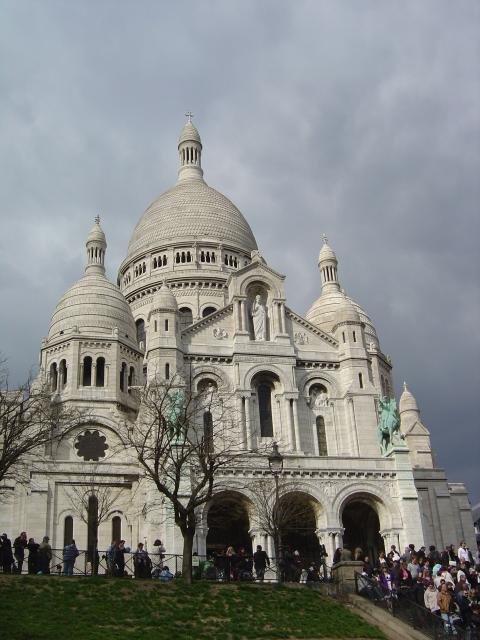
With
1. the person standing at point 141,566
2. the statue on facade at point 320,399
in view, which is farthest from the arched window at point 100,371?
the person standing at point 141,566

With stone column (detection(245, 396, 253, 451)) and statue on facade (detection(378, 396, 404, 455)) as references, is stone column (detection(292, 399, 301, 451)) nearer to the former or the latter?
stone column (detection(245, 396, 253, 451))

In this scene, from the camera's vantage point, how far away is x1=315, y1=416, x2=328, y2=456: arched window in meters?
52.1

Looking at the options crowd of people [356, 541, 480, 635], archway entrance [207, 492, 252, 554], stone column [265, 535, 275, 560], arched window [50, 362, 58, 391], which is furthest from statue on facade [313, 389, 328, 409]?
crowd of people [356, 541, 480, 635]

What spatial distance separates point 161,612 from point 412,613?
8.16 metres

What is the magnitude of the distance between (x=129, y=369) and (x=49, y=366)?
5436mm

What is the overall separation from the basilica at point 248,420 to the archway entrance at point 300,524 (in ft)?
0.40

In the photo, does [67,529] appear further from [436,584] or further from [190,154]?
[190,154]

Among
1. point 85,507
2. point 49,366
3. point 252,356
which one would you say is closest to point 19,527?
point 85,507

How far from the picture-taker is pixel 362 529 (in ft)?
163

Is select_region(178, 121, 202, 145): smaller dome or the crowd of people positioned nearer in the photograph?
the crowd of people

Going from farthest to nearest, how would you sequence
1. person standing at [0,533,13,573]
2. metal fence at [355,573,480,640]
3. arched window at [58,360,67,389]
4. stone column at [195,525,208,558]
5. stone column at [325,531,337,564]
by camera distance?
arched window at [58,360,67,389] < stone column at [325,531,337,564] < stone column at [195,525,208,558] < person standing at [0,533,13,573] < metal fence at [355,573,480,640]

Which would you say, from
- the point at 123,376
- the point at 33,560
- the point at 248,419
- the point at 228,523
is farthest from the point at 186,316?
the point at 33,560

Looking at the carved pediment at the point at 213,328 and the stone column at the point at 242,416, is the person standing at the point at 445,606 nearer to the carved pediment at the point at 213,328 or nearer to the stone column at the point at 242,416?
the stone column at the point at 242,416

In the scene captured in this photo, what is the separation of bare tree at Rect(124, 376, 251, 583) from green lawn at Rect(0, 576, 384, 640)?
2379 mm
